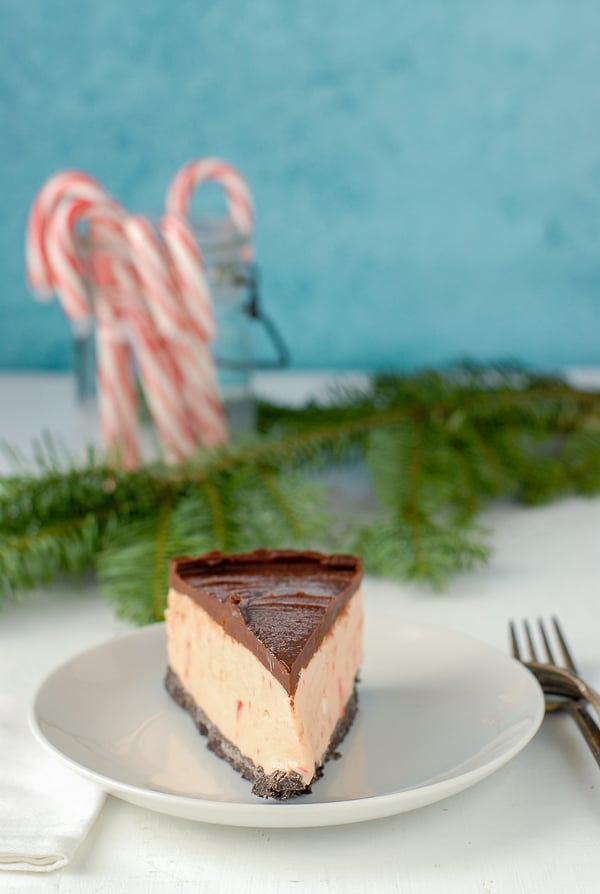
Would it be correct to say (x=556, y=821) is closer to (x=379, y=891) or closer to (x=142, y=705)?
(x=379, y=891)

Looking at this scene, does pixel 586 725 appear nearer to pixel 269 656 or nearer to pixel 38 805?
pixel 269 656

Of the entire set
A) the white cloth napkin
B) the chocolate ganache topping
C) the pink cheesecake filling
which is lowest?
the white cloth napkin

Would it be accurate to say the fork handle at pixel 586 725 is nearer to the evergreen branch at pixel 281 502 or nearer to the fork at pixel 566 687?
the fork at pixel 566 687

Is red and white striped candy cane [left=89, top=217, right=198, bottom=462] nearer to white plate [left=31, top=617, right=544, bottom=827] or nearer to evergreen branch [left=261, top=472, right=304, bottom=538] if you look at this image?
evergreen branch [left=261, top=472, right=304, bottom=538]

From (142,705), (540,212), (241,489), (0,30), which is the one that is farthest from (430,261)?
(142,705)

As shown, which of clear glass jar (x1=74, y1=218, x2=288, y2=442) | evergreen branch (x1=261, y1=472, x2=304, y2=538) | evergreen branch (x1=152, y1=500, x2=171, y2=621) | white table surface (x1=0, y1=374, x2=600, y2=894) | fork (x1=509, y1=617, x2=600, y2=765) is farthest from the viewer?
clear glass jar (x1=74, y1=218, x2=288, y2=442)

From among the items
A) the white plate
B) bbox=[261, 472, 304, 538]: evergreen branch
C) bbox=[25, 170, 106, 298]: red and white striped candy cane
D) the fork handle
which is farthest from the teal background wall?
the fork handle
